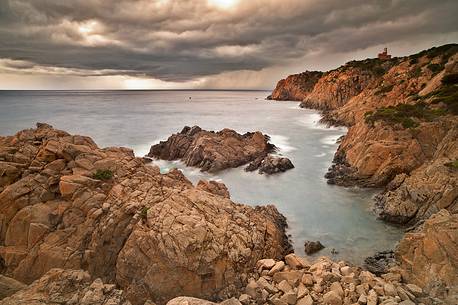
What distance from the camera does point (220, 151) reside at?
38.2m

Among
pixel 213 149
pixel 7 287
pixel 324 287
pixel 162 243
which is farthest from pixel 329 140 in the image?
pixel 7 287

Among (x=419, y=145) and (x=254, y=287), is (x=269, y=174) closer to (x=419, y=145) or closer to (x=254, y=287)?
(x=419, y=145)

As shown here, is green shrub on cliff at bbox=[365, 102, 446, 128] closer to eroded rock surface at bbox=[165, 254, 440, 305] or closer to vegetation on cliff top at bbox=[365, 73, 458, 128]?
vegetation on cliff top at bbox=[365, 73, 458, 128]

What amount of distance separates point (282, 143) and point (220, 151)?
16.9 m

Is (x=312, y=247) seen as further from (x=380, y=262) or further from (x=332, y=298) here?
(x=332, y=298)

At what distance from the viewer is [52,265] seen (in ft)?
39.6

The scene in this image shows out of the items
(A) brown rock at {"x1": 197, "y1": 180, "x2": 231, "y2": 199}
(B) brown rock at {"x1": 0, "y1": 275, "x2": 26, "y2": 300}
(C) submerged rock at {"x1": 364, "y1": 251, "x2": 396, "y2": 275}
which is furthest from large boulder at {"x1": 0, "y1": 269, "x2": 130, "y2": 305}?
(C) submerged rock at {"x1": 364, "y1": 251, "x2": 396, "y2": 275}

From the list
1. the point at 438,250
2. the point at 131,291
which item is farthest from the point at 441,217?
the point at 131,291

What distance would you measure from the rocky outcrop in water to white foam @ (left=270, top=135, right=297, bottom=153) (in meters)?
2.39

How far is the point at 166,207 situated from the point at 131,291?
3.73m

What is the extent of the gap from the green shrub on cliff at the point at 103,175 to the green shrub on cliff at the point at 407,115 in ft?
88.8

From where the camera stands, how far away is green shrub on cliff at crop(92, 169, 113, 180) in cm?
1484

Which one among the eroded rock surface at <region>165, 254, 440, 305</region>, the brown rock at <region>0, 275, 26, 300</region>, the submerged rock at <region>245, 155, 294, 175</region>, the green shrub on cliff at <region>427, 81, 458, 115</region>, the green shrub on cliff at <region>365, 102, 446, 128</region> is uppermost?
the green shrub on cliff at <region>427, 81, 458, 115</region>

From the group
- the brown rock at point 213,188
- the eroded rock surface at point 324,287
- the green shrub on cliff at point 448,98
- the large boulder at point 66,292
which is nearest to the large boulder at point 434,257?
the eroded rock surface at point 324,287
